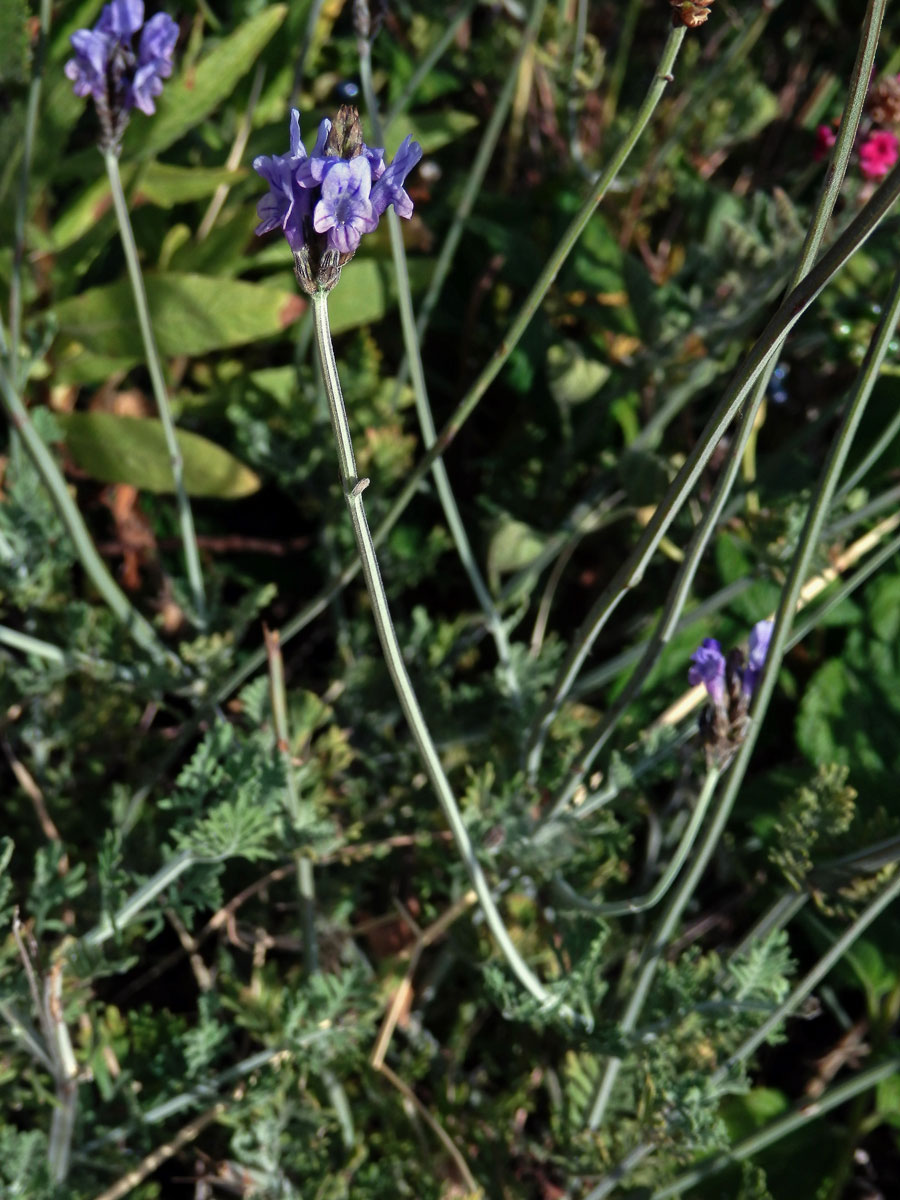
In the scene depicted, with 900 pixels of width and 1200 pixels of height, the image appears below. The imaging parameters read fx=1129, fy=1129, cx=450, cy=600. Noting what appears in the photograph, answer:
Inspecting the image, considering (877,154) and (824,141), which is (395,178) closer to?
(877,154)

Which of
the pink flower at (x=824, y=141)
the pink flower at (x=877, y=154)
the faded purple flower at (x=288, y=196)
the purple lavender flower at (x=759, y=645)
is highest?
the pink flower at (x=824, y=141)

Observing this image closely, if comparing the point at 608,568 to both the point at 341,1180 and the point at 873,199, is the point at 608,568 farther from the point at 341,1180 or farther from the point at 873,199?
the point at 873,199

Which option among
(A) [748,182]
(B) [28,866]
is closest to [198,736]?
(B) [28,866]

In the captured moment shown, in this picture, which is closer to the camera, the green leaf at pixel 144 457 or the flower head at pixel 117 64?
the flower head at pixel 117 64

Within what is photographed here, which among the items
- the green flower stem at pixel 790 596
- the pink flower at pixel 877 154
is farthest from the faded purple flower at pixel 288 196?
the pink flower at pixel 877 154

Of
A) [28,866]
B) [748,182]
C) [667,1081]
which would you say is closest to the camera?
[667,1081]

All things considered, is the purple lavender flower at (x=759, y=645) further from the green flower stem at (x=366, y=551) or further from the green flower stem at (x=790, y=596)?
the green flower stem at (x=366, y=551)

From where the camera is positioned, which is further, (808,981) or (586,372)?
(586,372)

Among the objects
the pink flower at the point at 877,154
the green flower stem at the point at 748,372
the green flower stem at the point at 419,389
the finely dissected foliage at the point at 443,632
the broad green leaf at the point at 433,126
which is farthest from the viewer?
the broad green leaf at the point at 433,126

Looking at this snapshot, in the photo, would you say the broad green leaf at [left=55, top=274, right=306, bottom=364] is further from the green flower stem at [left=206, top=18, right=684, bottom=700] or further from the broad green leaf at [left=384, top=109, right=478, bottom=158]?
the green flower stem at [left=206, top=18, right=684, bottom=700]
